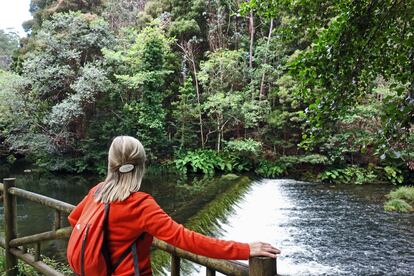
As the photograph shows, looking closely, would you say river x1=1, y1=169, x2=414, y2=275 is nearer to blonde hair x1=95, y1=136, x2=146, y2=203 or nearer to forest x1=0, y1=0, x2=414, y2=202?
forest x1=0, y1=0, x2=414, y2=202

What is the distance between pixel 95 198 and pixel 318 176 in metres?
15.7

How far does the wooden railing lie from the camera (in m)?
1.63

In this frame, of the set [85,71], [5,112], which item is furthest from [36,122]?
[85,71]

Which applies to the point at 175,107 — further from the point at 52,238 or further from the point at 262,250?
the point at 262,250

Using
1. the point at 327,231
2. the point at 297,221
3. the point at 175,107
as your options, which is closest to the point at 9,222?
the point at 327,231

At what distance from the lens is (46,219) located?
30.4ft

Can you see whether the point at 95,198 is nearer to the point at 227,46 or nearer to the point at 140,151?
the point at 140,151

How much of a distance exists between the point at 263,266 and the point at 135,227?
1.96 feet

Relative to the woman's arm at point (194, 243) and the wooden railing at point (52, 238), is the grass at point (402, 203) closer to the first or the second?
the wooden railing at point (52, 238)

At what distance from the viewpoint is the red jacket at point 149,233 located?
1.66 m

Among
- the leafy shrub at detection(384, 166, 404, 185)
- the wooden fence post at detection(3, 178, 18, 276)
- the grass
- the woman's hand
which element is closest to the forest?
the leafy shrub at detection(384, 166, 404, 185)

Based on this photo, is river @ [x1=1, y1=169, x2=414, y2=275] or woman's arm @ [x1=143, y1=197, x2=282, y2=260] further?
river @ [x1=1, y1=169, x2=414, y2=275]

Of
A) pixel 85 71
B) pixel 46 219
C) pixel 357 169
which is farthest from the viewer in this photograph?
pixel 357 169

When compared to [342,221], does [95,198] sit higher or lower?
higher
